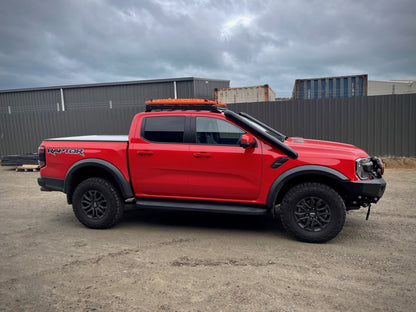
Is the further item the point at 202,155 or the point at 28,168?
the point at 28,168

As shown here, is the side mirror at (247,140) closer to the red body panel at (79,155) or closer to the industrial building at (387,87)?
the red body panel at (79,155)

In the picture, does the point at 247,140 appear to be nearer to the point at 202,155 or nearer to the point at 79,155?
the point at 202,155

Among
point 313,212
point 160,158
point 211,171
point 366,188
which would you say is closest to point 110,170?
point 160,158

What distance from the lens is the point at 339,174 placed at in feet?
12.9

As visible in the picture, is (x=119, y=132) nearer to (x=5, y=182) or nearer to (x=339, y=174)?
(x=5, y=182)

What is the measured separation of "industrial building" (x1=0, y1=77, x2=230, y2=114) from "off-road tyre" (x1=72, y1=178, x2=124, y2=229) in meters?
16.0

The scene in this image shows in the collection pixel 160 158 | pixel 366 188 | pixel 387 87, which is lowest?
pixel 366 188

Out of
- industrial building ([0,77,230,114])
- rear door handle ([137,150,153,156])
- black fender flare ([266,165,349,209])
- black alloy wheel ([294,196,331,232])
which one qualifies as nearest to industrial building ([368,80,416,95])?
industrial building ([0,77,230,114])

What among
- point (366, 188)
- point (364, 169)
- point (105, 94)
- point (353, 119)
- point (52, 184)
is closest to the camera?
point (366, 188)

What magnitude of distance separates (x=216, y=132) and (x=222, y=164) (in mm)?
497

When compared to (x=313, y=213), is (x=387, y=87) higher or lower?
higher

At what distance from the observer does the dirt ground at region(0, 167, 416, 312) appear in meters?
2.76

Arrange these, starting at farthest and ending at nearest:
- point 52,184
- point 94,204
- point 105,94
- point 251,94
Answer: point 105,94 < point 251,94 < point 52,184 < point 94,204

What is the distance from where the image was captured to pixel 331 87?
1265 cm
